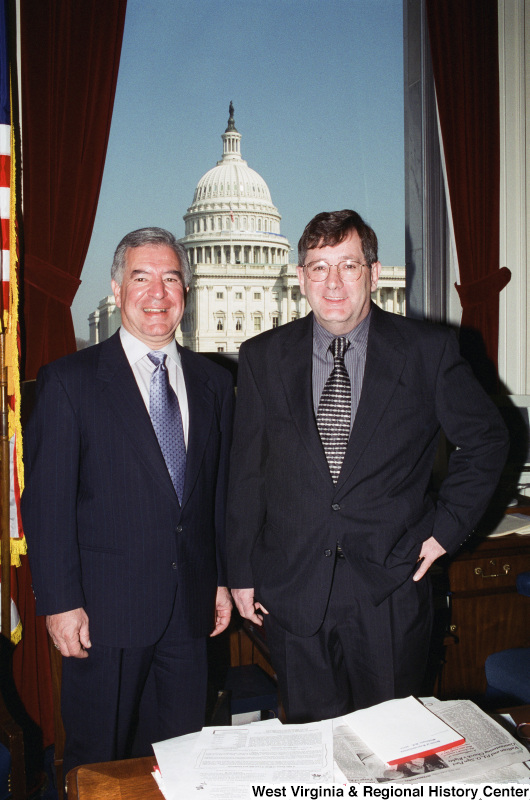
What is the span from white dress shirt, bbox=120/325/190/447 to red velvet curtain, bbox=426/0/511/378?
2103mm

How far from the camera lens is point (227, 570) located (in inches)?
67.2

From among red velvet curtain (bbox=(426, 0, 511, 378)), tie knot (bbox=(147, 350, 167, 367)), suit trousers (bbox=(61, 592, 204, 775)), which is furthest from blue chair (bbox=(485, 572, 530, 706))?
red velvet curtain (bbox=(426, 0, 511, 378))

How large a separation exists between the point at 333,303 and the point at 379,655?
829mm

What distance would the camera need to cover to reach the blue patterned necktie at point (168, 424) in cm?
Result: 158

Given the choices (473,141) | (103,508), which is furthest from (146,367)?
(473,141)

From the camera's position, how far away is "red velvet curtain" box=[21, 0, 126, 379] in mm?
2418

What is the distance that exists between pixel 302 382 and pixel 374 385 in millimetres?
174

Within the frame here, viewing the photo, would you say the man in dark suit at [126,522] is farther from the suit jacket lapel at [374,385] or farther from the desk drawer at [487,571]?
the desk drawer at [487,571]

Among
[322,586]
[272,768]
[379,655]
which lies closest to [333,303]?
[322,586]

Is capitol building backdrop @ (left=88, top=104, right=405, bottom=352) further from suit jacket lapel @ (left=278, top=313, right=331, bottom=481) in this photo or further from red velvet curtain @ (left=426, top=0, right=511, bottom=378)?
suit jacket lapel @ (left=278, top=313, right=331, bottom=481)

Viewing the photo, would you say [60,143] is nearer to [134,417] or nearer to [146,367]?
[146,367]

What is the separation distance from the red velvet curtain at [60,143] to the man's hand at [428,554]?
5.22 ft

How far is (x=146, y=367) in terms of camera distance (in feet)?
5.38

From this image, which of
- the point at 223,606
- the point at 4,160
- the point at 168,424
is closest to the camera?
the point at 168,424
